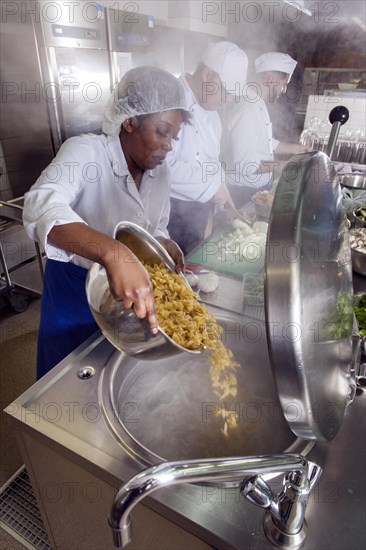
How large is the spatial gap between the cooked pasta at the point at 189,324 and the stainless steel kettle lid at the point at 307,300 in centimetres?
37

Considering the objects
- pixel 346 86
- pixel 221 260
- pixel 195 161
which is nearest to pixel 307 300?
pixel 221 260

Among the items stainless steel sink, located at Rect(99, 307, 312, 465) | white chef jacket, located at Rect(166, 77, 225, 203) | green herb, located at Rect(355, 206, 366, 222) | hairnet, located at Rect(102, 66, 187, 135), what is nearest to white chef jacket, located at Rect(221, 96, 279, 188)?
white chef jacket, located at Rect(166, 77, 225, 203)

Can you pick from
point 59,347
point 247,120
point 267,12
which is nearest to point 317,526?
point 59,347

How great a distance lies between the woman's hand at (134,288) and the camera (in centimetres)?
80

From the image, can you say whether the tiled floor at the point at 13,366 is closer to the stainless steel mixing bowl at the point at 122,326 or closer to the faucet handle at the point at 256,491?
the stainless steel mixing bowl at the point at 122,326

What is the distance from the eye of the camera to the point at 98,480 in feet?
2.73

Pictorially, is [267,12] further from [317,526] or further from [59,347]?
[317,526]

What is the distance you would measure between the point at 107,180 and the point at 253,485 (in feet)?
3.87

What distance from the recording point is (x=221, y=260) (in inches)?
69.2

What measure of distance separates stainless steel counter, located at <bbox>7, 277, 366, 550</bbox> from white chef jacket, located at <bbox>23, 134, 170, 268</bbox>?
1.37 ft

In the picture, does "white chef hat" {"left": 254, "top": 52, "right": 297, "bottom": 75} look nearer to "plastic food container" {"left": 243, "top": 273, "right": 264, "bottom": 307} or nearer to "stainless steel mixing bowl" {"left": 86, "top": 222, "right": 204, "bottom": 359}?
"plastic food container" {"left": 243, "top": 273, "right": 264, "bottom": 307}

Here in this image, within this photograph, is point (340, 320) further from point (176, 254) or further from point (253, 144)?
point (253, 144)

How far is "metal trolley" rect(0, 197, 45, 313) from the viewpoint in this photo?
2623 millimetres

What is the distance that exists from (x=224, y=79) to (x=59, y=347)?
1952 mm
